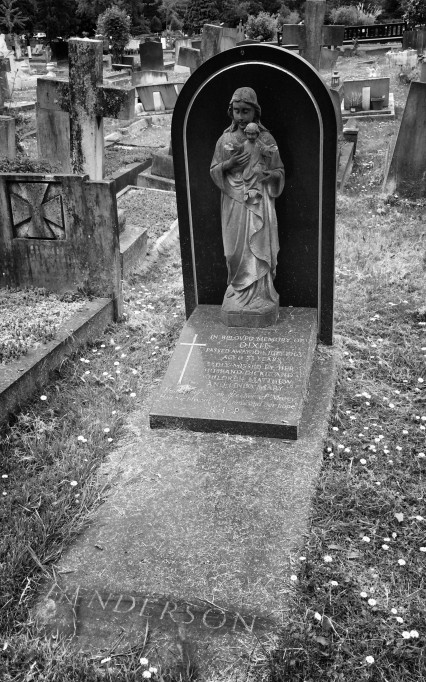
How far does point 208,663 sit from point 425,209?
6.89 metres

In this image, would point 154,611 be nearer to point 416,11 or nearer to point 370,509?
point 370,509

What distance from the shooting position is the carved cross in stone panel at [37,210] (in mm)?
5699

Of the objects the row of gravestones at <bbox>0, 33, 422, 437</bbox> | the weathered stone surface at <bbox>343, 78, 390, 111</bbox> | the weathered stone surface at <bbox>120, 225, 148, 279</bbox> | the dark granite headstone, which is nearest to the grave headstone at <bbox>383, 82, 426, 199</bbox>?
the weathered stone surface at <bbox>120, 225, 148, 279</bbox>

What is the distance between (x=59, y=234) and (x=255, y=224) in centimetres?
194

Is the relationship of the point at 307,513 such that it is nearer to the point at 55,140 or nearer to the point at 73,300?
the point at 73,300

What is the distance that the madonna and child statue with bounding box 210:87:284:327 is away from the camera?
4.68 meters

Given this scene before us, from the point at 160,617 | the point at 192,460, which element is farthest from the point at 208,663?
the point at 192,460

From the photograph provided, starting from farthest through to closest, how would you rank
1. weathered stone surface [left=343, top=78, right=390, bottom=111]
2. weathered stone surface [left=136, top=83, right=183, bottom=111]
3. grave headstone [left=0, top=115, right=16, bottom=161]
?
weathered stone surface [left=136, top=83, right=183, bottom=111] < weathered stone surface [left=343, top=78, right=390, bottom=111] < grave headstone [left=0, top=115, right=16, bottom=161]

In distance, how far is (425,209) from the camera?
8.38 meters

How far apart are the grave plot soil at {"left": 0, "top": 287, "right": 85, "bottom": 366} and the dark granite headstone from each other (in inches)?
659

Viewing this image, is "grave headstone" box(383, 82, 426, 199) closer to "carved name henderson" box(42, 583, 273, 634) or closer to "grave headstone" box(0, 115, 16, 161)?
"grave headstone" box(0, 115, 16, 161)

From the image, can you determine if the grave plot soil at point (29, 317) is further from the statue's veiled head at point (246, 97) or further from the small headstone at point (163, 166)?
the small headstone at point (163, 166)

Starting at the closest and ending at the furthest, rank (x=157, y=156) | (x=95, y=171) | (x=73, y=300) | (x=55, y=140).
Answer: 1. (x=73, y=300)
2. (x=95, y=171)
3. (x=55, y=140)
4. (x=157, y=156)

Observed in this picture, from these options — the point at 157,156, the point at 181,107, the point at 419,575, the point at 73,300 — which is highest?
the point at 181,107
